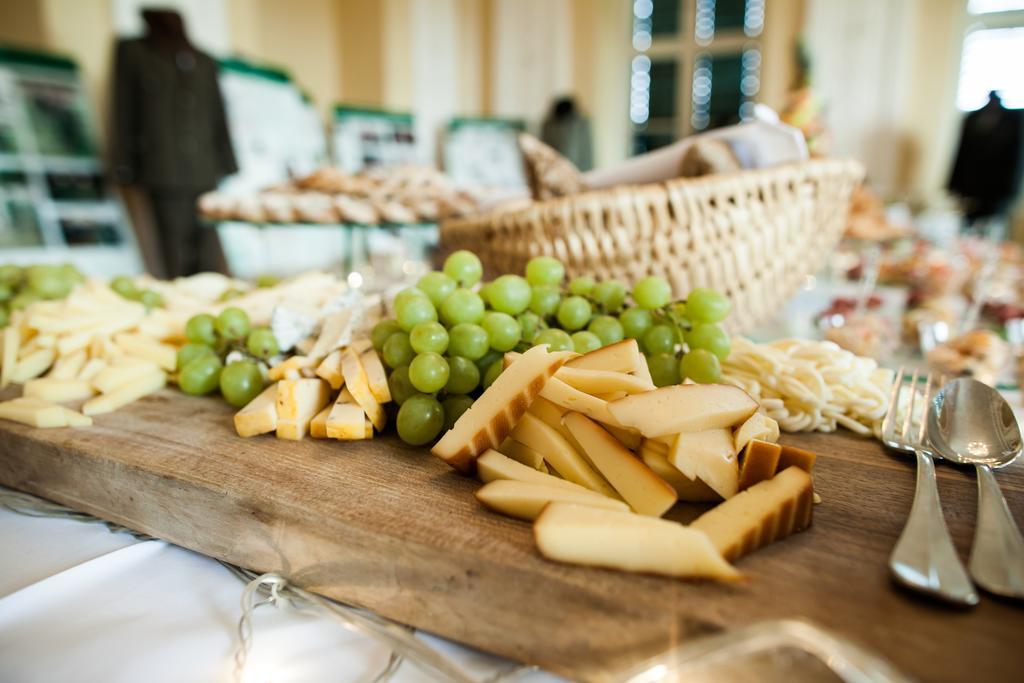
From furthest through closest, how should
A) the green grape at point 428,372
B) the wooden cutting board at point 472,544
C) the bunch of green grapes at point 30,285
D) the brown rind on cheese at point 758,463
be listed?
1. the bunch of green grapes at point 30,285
2. the green grape at point 428,372
3. the brown rind on cheese at point 758,463
4. the wooden cutting board at point 472,544

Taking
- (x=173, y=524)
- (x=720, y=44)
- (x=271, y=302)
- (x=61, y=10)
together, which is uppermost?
(x=720, y=44)

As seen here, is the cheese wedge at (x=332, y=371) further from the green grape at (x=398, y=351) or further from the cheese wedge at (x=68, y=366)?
the cheese wedge at (x=68, y=366)

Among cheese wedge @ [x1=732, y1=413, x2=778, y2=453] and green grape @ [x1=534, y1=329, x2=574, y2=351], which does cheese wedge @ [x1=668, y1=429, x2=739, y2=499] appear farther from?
green grape @ [x1=534, y1=329, x2=574, y2=351]

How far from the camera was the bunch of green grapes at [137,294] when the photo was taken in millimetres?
1021

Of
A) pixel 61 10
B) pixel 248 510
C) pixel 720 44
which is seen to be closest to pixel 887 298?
pixel 248 510

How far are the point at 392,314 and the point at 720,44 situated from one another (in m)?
5.98

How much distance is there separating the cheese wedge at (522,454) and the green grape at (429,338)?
0.43 ft

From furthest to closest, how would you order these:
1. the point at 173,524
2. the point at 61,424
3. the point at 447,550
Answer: the point at 61,424
the point at 173,524
the point at 447,550

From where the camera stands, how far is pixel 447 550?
1.33 ft

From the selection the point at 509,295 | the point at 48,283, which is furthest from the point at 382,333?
the point at 48,283

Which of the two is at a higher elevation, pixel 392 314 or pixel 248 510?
pixel 392 314

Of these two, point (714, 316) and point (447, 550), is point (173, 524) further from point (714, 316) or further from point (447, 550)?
point (714, 316)

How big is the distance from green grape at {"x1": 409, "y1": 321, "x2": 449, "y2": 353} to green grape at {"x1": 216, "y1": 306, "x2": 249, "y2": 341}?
0.97 feet

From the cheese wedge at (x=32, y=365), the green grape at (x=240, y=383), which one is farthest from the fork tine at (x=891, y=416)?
the cheese wedge at (x=32, y=365)
